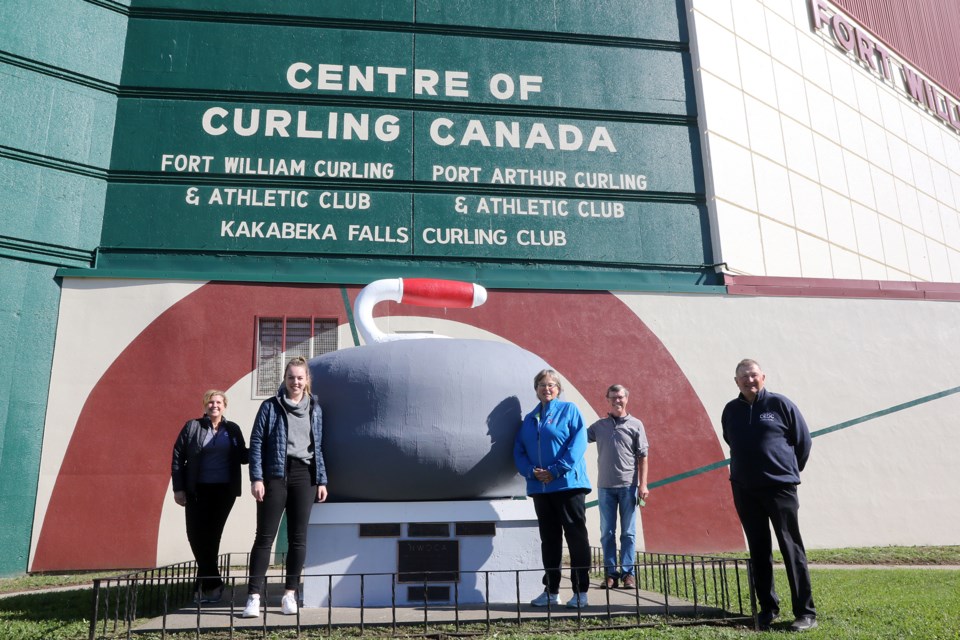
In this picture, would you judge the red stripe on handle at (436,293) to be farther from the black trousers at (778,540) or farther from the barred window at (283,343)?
the barred window at (283,343)

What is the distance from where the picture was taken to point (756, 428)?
4.18 m

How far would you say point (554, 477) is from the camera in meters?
4.21

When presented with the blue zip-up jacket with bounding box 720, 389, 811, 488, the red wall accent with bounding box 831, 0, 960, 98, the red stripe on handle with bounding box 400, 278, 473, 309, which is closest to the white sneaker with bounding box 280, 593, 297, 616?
the red stripe on handle with bounding box 400, 278, 473, 309

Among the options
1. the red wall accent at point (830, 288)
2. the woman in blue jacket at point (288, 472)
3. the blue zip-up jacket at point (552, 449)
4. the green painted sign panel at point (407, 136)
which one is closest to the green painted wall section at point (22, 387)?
the green painted sign panel at point (407, 136)

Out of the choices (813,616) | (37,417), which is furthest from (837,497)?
(37,417)

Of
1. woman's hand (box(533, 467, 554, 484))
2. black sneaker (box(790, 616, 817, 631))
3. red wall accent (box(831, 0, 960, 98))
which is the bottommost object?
black sneaker (box(790, 616, 817, 631))

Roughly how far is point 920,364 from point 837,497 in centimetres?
241

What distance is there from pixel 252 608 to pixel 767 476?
2.92 m

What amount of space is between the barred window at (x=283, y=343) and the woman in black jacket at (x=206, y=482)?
3.70 meters

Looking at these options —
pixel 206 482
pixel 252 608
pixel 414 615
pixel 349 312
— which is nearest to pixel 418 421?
pixel 414 615

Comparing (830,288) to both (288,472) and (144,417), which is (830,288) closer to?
(288,472)

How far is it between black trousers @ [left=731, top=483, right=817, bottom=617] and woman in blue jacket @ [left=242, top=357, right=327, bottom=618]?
2.49 m

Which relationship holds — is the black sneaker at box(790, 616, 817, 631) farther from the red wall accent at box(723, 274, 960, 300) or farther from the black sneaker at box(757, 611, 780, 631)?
the red wall accent at box(723, 274, 960, 300)

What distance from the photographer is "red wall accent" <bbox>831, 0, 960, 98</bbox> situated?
15586 mm
